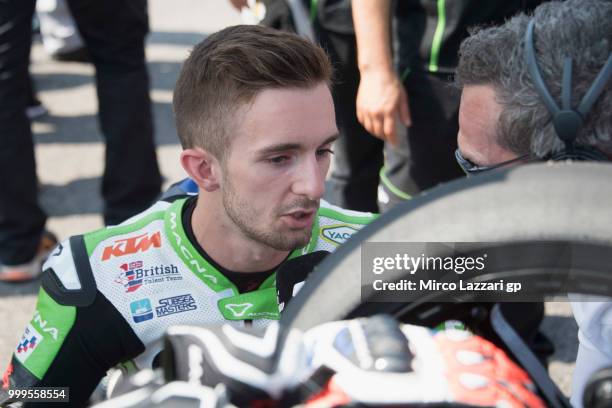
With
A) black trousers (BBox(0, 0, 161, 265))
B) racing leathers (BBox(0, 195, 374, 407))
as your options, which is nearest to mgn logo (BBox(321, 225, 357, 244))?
racing leathers (BBox(0, 195, 374, 407))

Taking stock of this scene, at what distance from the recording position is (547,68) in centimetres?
113

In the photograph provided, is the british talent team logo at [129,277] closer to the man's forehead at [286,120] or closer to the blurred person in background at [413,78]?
the man's forehead at [286,120]

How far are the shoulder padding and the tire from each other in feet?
2.78

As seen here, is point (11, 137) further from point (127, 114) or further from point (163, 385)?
point (163, 385)

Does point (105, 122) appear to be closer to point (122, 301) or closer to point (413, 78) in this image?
point (413, 78)

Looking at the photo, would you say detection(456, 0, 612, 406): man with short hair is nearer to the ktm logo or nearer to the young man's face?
the young man's face

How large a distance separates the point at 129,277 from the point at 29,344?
216 millimetres

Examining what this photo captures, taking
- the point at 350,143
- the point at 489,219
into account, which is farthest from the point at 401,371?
the point at 350,143

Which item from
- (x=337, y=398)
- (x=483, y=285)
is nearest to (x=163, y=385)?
(x=337, y=398)

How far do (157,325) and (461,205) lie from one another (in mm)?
942

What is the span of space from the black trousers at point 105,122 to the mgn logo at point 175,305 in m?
1.40

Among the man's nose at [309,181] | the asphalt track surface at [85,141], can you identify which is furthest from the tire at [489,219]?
the asphalt track surface at [85,141]

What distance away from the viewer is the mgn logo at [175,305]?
1.48 metres

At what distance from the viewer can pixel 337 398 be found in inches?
26.1
